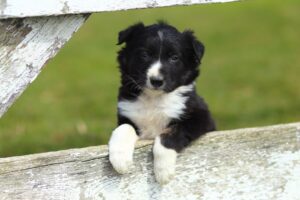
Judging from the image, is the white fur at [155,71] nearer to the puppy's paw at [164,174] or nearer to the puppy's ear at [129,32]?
the puppy's ear at [129,32]

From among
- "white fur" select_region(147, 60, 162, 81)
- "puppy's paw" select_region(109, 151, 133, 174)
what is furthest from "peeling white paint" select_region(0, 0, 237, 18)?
"white fur" select_region(147, 60, 162, 81)

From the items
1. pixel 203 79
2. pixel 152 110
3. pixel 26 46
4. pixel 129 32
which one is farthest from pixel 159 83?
pixel 203 79

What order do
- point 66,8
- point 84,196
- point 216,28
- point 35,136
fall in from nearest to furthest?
point 66,8 → point 84,196 → point 35,136 → point 216,28

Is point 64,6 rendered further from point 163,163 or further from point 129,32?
point 129,32

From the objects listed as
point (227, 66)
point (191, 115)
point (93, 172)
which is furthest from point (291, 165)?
point (227, 66)

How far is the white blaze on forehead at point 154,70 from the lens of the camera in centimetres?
457

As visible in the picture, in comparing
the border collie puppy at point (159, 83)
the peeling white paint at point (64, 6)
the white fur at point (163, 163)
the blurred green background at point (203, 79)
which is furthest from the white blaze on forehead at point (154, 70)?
the blurred green background at point (203, 79)

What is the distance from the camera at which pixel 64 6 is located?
3.44 meters

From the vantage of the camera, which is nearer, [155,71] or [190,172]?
[190,172]

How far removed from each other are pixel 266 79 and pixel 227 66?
1.30 meters

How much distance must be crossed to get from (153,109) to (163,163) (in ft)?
3.36

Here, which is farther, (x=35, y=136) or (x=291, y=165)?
(x=35, y=136)

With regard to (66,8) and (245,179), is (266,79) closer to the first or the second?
(245,179)

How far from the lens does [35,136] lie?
Result: 28.9ft
